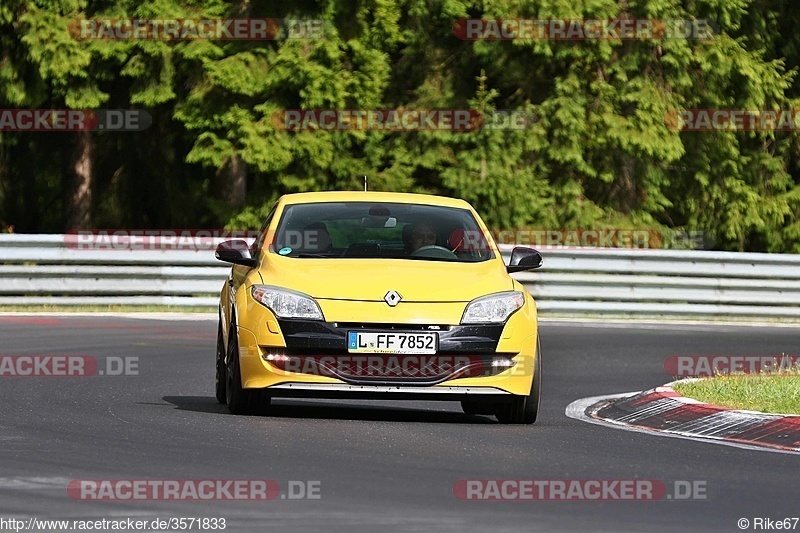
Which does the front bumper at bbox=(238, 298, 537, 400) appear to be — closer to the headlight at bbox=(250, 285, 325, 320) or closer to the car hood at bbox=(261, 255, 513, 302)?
the headlight at bbox=(250, 285, 325, 320)

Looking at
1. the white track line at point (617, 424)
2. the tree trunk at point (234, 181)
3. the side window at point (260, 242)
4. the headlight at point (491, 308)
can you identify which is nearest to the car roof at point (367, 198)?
the side window at point (260, 242)

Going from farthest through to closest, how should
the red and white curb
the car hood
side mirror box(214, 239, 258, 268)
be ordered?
side mirror box(214, 239, 258, 268) < the car hood < the red and white curb

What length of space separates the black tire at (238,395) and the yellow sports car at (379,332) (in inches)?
0.4

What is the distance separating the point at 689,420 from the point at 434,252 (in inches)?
80.9

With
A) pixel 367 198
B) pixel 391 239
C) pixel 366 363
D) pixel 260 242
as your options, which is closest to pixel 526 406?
pixel 366 363

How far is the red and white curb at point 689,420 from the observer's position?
11555 millimetres

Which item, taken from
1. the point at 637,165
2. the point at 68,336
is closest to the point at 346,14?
the point at 637,165

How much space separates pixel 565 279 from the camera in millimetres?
24828

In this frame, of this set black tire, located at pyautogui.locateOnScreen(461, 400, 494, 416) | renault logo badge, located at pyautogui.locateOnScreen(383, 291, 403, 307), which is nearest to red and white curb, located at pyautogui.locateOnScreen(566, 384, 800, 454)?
black tire, located at pyautogui.locateOnScreen(461, 400, 494, 416)

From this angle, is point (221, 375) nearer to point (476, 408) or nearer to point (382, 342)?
point (476, 408)

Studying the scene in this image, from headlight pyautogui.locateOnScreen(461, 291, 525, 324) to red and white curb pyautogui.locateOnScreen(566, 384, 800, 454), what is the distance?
1.25m

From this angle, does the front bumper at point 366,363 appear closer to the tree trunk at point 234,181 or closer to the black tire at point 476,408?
the black tire at point 476,408

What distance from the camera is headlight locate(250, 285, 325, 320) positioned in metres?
11.6

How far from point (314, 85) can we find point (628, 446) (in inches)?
818
